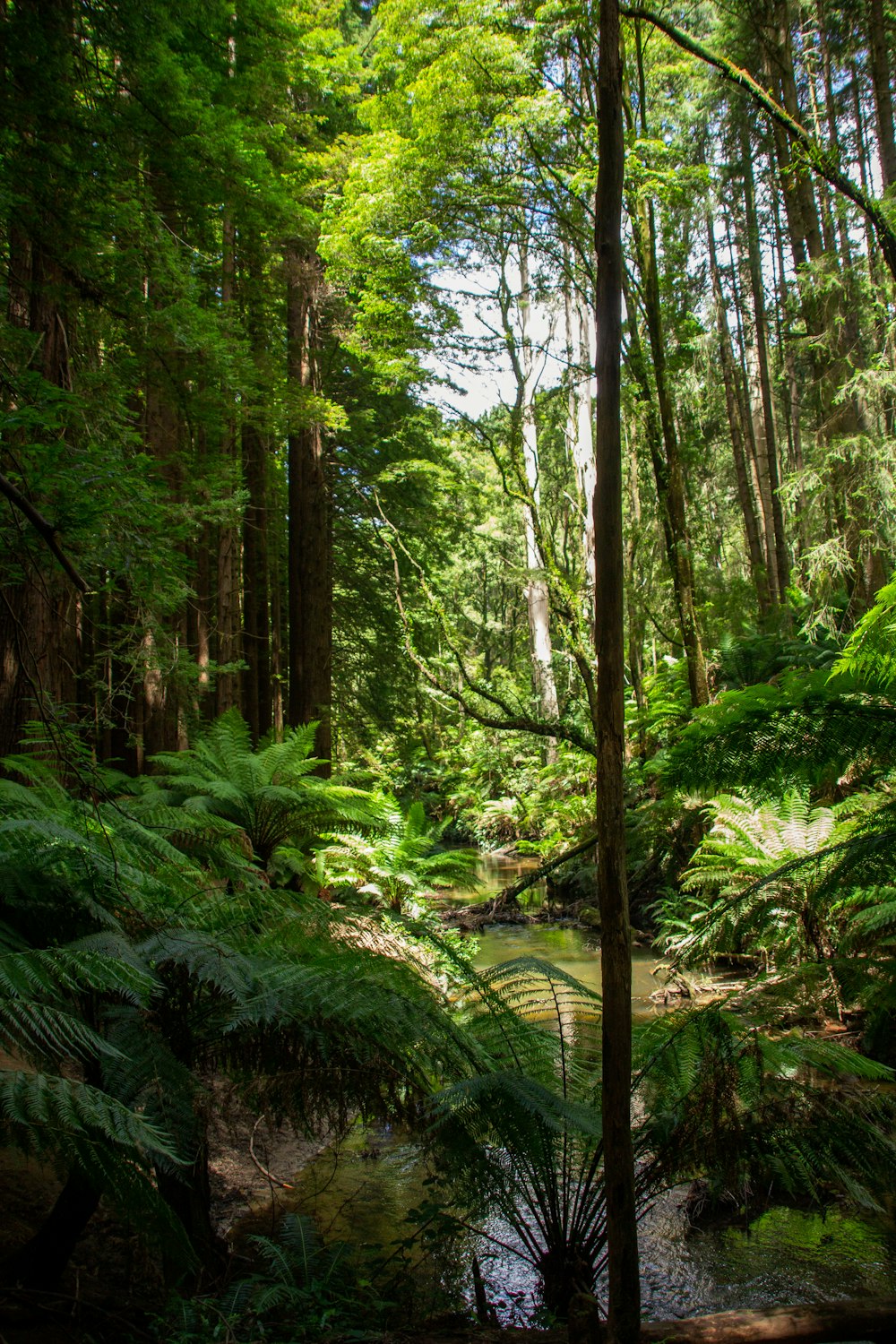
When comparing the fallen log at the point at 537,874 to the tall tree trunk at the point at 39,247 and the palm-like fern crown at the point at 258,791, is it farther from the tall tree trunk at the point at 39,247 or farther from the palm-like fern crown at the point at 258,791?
the tall tree trunk at the point at 39,247

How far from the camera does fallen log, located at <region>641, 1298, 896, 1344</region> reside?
80.7 inches

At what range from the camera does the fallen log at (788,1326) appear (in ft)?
6.72

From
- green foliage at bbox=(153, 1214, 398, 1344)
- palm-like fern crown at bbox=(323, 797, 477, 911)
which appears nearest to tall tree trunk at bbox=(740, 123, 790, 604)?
palm-like fern crown at bbox=(323, 797, 477, 911)

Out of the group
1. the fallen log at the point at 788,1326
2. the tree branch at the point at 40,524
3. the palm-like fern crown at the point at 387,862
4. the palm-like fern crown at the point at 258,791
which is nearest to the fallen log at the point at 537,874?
the palm-like fern crown at the point at 387,862

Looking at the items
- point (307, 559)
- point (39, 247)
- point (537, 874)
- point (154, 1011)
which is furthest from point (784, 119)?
point (307, 559)

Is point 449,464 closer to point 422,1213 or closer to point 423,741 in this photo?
point 423,741

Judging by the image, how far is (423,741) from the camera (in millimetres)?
22953

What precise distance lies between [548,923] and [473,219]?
764 cm

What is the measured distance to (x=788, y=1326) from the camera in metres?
2.07

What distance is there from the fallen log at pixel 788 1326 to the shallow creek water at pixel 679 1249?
0.16 meters

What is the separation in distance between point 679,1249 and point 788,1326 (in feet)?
3.11

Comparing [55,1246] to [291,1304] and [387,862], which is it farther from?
[387,862]

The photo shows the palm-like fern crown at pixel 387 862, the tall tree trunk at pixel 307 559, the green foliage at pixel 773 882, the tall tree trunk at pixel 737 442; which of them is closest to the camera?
the green foliage at pixel 773 882

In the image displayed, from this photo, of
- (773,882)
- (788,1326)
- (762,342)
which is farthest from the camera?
(762,342)
